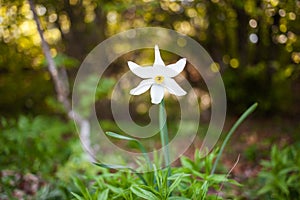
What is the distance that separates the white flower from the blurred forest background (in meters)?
1.09

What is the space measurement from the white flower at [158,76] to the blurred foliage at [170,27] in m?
1.52

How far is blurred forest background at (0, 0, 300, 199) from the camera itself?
2.51 metres

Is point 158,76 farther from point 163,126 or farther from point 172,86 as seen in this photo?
point 163,126

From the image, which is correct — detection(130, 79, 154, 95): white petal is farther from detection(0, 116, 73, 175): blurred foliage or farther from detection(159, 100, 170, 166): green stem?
detection(0, 116, 73, 175): blurred foliage

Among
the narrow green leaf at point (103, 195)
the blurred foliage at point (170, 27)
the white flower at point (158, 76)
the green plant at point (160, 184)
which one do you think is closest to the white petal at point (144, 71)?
the white flower at point (158, 76)

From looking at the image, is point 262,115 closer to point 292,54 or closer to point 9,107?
point 292,54

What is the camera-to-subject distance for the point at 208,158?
5.99 feet

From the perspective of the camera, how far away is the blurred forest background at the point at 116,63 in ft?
8.22

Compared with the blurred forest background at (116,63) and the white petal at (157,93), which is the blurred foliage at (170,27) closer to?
the blurred forest background at (116,63)

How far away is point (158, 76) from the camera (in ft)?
4.37

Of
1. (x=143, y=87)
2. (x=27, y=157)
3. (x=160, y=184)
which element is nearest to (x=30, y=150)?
(x=27, y=157)

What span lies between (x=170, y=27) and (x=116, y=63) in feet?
3.07

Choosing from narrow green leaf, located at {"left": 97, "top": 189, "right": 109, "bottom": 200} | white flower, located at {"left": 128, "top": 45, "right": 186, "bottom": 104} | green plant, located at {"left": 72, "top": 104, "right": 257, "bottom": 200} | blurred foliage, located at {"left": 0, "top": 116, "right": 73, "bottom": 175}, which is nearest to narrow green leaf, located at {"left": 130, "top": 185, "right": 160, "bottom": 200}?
green plant, located at {"left": 72, "top": 104, "right": 257, "bottom": 200}

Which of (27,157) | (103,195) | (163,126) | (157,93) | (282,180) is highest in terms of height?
(157,93)
